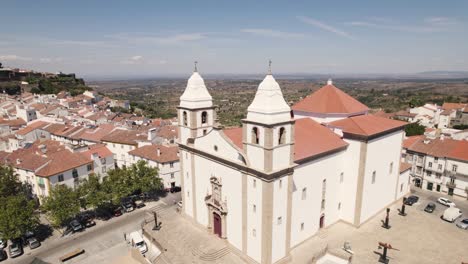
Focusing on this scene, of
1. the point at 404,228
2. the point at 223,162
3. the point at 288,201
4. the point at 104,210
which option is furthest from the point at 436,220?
the point at 104,210

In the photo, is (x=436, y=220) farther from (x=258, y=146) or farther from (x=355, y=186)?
(x=258, y=146)

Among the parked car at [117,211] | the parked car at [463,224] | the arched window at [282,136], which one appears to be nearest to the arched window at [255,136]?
the arched window at [282,136]

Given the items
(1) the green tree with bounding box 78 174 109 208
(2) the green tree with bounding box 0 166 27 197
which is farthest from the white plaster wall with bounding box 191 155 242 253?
(2) the green tree with bounding box 0 166 27 197

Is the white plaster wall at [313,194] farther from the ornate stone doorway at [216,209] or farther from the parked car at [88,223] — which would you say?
the parked car at [88,223]

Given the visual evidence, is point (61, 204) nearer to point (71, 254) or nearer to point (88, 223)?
point (88, 223)

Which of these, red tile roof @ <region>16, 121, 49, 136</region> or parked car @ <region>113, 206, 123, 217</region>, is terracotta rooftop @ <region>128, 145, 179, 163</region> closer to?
parked car @ <region>113, 206, 123, 217</region>

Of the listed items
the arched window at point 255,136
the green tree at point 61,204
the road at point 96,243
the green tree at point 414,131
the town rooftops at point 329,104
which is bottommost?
the road at point 96,243
